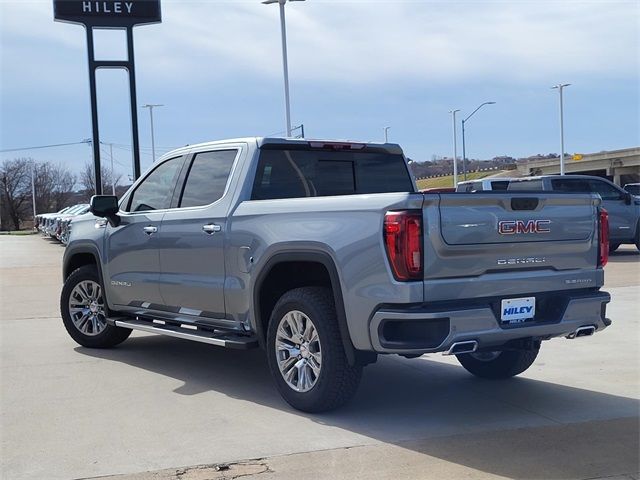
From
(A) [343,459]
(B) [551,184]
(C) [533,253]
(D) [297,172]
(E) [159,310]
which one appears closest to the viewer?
(A) [343,459]

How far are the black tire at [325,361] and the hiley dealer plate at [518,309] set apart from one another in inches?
42.2

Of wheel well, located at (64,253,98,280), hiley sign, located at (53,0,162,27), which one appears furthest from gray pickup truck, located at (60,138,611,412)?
hiley sign, located at (53,0,162,27)

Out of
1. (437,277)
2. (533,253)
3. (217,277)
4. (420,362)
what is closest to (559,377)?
(420,362)

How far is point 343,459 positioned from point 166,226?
3.13 meters

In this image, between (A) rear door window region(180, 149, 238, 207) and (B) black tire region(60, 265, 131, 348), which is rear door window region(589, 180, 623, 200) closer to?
(B) black tire region(60, 265, 131, 348)

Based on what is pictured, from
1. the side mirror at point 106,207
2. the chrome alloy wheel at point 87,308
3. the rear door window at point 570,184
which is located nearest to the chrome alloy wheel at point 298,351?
the side mirror at point 106,207

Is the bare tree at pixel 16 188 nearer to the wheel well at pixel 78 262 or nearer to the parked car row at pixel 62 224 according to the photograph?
the parked car row at pixel 62 224

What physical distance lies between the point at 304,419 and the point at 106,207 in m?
3.34

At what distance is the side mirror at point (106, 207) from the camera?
7512mm

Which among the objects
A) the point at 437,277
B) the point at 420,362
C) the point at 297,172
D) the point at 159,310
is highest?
the point at 297,172

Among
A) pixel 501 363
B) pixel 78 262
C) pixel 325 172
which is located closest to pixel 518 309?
pixel 501 363

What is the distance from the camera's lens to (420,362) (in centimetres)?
751

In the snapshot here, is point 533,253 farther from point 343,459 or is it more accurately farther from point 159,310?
point 159,310

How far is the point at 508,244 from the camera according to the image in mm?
5090
